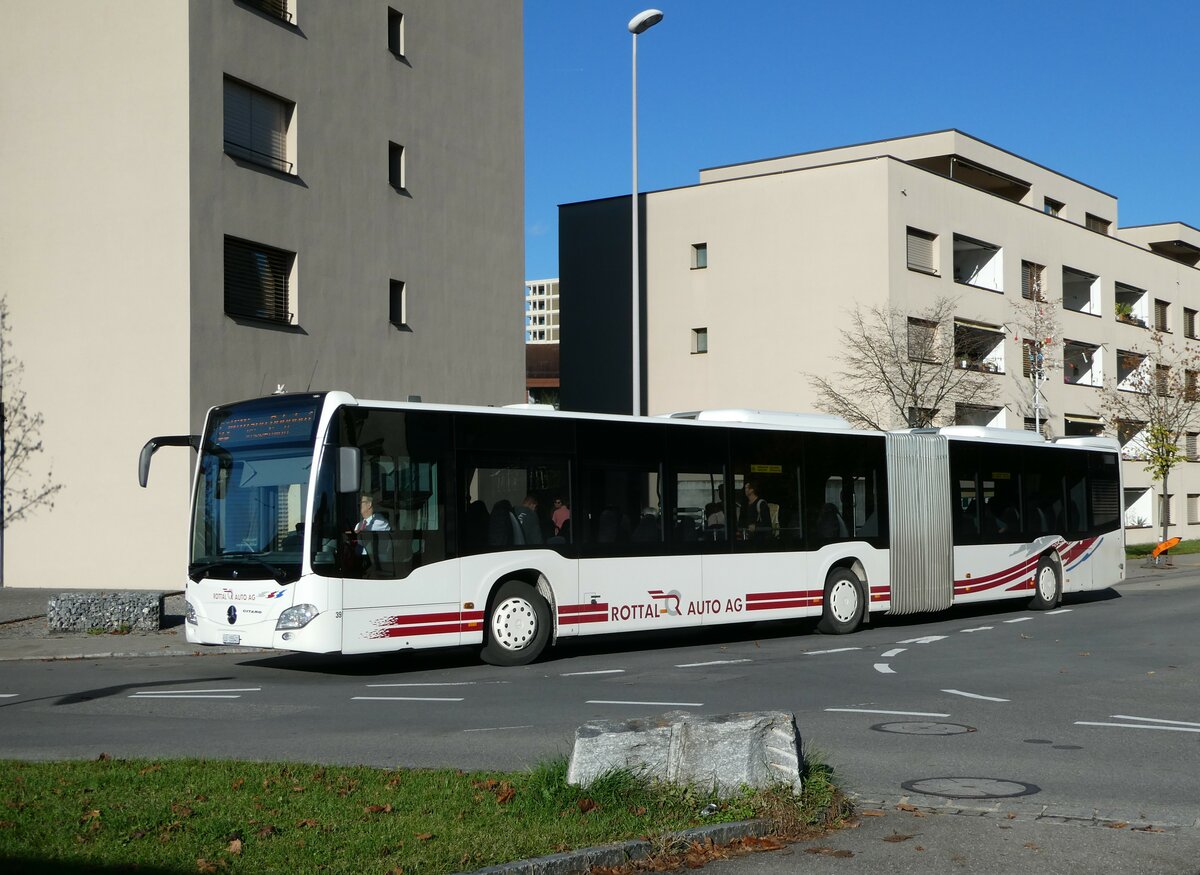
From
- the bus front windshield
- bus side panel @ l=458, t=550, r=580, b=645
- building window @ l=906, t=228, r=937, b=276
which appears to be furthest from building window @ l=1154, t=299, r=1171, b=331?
the bus front windshield

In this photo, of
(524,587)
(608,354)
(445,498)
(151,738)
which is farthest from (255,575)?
(608,354)

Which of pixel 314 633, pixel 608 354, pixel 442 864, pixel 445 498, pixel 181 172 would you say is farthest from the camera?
pixel 608 354

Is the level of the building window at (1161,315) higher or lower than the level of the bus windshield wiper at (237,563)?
higher

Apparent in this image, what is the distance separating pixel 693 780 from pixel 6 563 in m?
21.7

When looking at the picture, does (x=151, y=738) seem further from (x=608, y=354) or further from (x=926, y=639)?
(x=608, y=354)

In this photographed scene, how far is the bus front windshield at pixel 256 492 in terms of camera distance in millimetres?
13516

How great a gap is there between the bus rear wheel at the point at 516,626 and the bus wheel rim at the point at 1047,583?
11022 millimetres

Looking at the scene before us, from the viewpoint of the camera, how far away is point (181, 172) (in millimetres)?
24062

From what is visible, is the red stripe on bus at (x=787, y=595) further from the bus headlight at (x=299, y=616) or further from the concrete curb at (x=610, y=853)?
the concrete curb at (x=610, y=853)

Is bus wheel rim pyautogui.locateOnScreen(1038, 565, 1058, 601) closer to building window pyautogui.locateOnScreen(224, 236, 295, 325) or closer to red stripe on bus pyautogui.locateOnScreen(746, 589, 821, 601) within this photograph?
red stripe on bus pyautogui.locateOnScreen(746, 589, 821, 601)

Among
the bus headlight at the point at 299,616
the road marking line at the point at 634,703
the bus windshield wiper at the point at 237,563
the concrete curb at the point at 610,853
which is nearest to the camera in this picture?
the concrete curb at the point at 610,853

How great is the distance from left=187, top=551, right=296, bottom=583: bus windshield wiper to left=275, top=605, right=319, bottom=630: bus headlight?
32cm

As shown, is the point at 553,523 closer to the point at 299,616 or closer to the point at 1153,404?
the point at 299,616

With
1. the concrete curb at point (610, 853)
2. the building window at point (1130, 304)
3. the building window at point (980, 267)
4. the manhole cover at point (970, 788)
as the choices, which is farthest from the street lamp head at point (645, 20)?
the building window at point (1130, 304)
